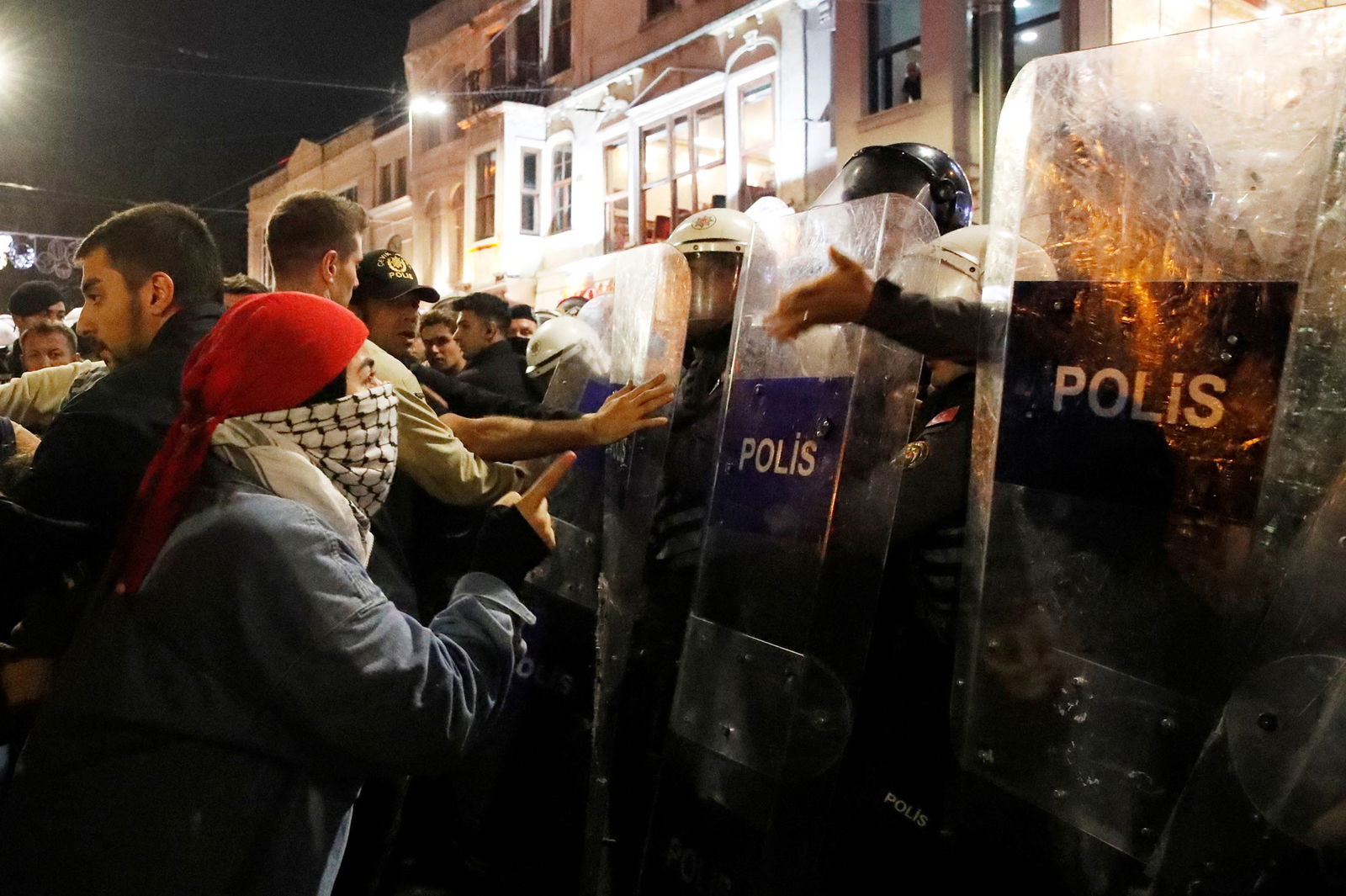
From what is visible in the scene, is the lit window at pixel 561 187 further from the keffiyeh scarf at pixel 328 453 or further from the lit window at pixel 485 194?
the keffiyeh scarf at pixel 328 453

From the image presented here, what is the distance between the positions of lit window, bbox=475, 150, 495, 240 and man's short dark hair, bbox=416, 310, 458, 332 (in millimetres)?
15659

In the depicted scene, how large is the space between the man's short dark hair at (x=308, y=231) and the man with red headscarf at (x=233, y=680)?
1.46m

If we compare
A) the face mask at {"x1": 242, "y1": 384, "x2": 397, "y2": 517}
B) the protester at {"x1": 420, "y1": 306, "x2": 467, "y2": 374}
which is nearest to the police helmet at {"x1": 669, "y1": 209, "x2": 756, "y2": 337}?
the face mask at {"x1": 242, "y1": 384, "x2": 397, "y2": 517}

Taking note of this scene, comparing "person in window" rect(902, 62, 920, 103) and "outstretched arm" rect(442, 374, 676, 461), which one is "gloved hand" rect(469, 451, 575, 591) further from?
Result: "person in window" rect(902, 62, 920, 103)

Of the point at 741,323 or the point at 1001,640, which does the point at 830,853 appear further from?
the point at 741,323

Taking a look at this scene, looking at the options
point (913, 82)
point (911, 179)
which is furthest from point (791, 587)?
point (913, 82)

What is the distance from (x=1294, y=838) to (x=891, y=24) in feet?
41.9

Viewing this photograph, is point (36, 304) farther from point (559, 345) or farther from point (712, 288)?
point (712, 288)

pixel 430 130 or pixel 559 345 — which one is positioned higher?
pixel 430 130

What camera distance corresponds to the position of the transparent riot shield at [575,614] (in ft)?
9.89

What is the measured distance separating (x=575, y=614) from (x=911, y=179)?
183 cm

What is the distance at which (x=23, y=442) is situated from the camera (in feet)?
9.66

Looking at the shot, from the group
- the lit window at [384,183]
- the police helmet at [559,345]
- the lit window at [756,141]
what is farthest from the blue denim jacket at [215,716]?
the lit window at [384,183]

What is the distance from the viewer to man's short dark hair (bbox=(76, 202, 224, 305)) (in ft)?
8.64
